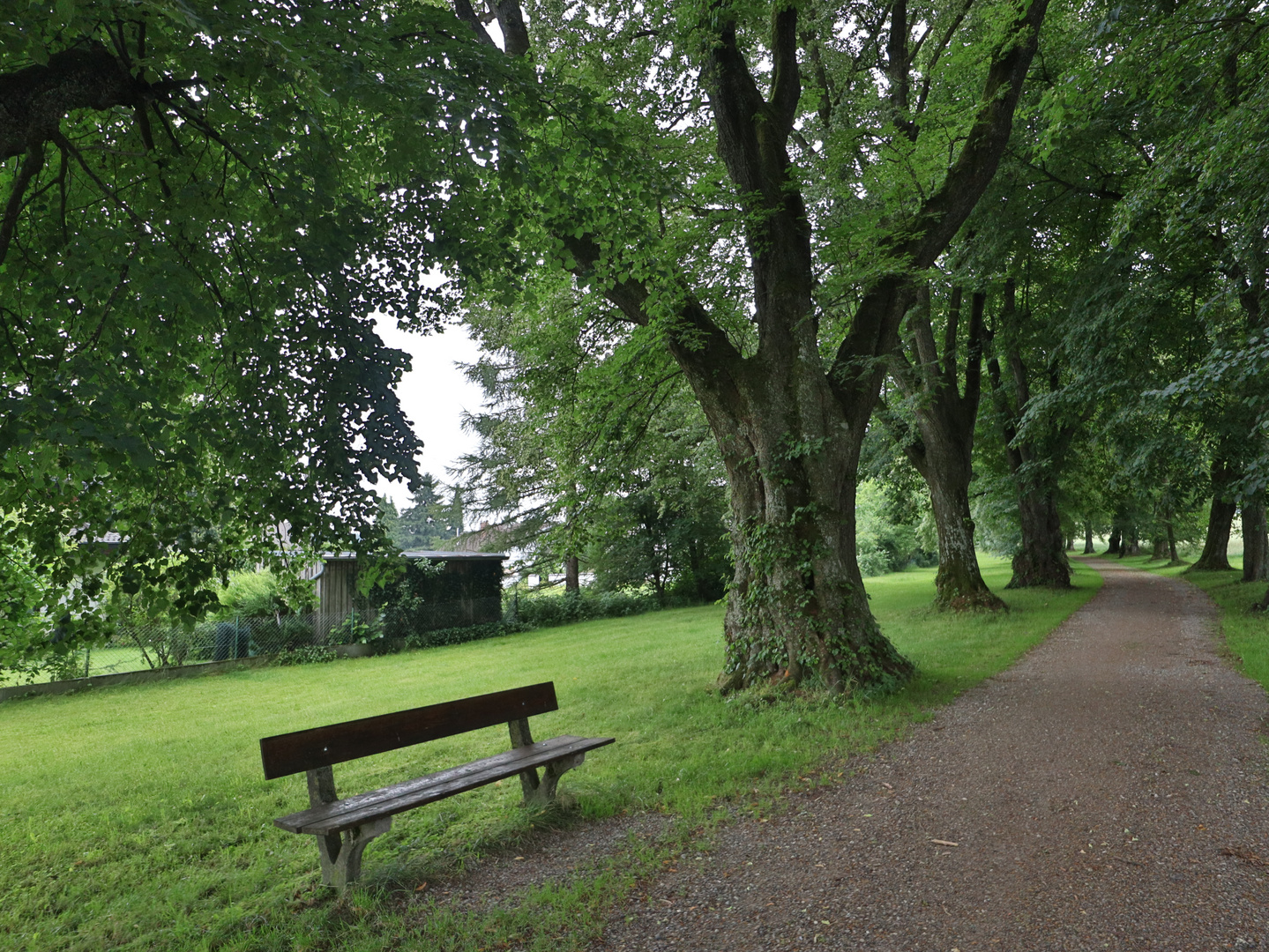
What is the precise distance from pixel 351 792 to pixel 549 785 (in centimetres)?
208

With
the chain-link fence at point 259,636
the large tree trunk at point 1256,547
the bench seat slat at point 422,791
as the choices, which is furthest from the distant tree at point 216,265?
the large tree trunk at point 1256,547

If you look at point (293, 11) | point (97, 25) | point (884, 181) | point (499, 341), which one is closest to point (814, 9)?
point (884, 181)

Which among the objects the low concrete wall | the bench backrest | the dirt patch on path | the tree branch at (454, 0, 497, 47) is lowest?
the dirt patch on path

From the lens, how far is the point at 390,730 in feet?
15.6

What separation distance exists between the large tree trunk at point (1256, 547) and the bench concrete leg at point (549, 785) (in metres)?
21.1

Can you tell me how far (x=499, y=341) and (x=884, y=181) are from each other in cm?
1747

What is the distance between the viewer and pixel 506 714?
18.2ft

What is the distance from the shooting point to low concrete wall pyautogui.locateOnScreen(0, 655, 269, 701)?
531 inches

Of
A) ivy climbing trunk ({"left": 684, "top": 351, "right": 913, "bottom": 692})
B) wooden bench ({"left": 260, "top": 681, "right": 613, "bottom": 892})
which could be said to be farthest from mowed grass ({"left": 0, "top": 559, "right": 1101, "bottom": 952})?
ivy climbing trunk ({"left": 684, "top": 351, "right": 913, "bottom": 692})

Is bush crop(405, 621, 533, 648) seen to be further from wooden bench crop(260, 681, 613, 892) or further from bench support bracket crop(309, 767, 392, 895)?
bench support bracket crop(309, 767, 392, 895)

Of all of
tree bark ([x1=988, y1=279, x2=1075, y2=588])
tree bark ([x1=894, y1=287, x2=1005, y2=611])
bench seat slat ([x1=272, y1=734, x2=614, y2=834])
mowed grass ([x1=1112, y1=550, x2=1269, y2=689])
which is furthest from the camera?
tree bark ([x1=988, y1=279, x2=1075, y2=588])

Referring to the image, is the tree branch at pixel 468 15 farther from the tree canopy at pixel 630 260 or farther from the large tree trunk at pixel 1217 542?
the large tree trunk at pixel 1217 542

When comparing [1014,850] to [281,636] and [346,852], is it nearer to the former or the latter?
[346,852]

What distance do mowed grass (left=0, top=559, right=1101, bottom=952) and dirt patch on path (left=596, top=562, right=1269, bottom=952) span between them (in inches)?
18.0
